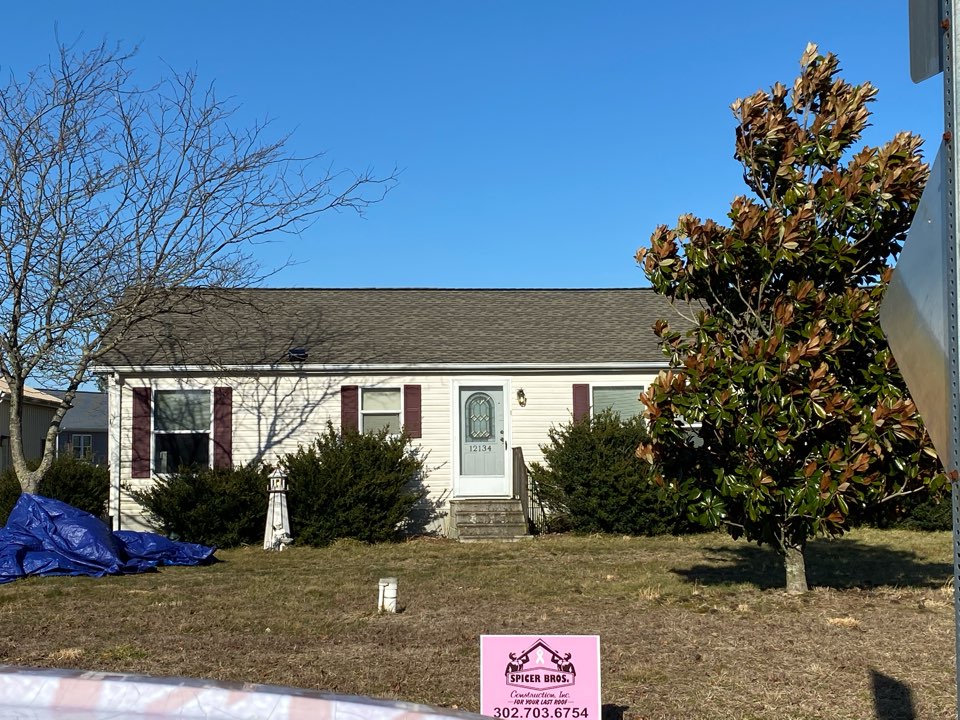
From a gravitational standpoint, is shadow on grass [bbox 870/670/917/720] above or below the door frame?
below

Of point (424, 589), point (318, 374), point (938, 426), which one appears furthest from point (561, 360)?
Result: point (938, 426)

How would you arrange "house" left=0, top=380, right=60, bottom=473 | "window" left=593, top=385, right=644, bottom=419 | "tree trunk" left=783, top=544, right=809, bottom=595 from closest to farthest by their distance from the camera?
"tree trunk" left=783, top=544, right=809, bottom=595, "window" left=593, top=385, right=644, bottom=419, "house" left=0, top=380, right=60, bottom=473

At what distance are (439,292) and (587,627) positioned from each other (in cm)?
1342

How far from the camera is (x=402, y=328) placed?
1877 centimetres

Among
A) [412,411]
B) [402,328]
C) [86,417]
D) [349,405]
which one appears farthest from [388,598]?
[86,417]

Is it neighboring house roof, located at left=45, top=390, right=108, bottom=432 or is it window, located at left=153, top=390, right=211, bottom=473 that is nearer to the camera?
window, located at left=153, top=390, right=211, bottom=473

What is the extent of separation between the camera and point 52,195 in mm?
13625

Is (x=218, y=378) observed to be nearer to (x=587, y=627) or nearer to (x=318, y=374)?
(x=318, y=374)

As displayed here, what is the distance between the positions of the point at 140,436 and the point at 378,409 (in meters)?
4.04

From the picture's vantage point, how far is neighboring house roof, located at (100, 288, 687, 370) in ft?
55.6

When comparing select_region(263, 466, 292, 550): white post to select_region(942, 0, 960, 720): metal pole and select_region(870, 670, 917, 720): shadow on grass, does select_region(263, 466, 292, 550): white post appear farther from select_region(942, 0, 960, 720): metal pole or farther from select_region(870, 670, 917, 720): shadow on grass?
select_region(942, 0, 960, 720): metal pole

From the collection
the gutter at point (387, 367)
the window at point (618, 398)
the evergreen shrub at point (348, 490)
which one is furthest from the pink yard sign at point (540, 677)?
the window at point (618, 398)

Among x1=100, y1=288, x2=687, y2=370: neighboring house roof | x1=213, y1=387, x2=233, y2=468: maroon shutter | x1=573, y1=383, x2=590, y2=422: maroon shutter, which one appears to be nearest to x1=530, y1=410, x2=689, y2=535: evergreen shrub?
x1=573, y1=383, x2=590, y2=422: maroon shutter

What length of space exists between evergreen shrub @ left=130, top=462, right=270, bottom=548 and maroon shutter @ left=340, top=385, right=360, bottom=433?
79.6 inches
